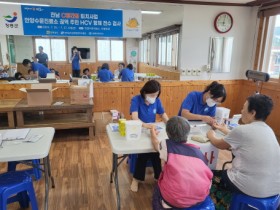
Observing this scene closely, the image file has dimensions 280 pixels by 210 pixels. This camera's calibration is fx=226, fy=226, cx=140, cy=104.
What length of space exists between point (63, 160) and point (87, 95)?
105cm

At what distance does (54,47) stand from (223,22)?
611cm

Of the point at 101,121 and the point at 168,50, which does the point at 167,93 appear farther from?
the point at 168,50

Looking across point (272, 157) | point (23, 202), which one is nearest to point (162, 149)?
point (272, 157)

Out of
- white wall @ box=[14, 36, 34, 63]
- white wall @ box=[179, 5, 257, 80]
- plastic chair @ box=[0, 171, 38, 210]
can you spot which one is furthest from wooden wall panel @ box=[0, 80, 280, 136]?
white wall @ box=[14, 36, 34, 63]

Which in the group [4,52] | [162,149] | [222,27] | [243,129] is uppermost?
[222,27]

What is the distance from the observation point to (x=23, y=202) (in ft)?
6.59

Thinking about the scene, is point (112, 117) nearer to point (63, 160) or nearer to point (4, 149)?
point (63, 160)

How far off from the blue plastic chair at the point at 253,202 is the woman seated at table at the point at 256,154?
0.10ft

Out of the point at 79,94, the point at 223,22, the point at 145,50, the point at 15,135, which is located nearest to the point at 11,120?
the point at 79,94

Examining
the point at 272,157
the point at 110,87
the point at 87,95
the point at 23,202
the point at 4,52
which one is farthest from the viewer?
the point at 4,52

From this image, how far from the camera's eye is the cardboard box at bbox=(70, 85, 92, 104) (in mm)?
3474

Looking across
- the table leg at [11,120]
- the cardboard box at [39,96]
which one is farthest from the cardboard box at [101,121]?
the table leg at [11,120]

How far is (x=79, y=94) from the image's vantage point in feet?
11.5

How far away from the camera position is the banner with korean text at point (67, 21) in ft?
11.4
